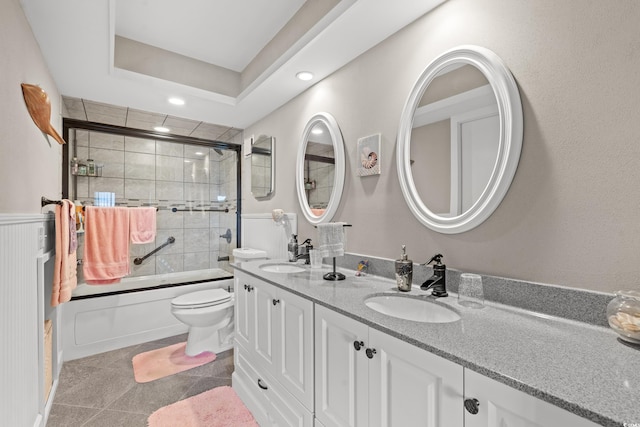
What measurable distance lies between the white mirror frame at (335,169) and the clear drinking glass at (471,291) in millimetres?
1030

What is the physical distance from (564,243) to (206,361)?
8.51ft

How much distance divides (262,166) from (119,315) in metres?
1.94

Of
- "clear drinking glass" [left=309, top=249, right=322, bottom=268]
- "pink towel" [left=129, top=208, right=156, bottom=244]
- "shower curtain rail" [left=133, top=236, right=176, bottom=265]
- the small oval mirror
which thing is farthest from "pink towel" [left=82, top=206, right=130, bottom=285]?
"clear drinking glass" [left=309, top=249, right=322, bottom=268]

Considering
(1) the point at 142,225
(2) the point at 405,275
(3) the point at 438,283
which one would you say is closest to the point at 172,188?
(1) the point at 142,225

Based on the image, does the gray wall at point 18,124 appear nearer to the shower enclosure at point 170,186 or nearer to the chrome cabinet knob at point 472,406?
A: the shower enclosure at point 170,186

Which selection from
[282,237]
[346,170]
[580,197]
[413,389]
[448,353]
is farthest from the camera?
[282,237]

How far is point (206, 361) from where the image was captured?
247 cm

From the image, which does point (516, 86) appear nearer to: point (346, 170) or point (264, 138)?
point (346, 170)

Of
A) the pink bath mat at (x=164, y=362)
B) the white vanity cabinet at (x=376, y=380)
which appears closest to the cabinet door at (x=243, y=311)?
the pink bath mat at (x=164, y=362)

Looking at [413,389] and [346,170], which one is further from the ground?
[346,170]

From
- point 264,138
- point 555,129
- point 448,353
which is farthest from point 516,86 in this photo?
point 264,138

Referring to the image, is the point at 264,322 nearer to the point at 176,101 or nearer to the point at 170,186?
the point at 176,101

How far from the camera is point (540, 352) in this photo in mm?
763

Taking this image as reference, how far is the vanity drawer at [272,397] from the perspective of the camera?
139 cm
